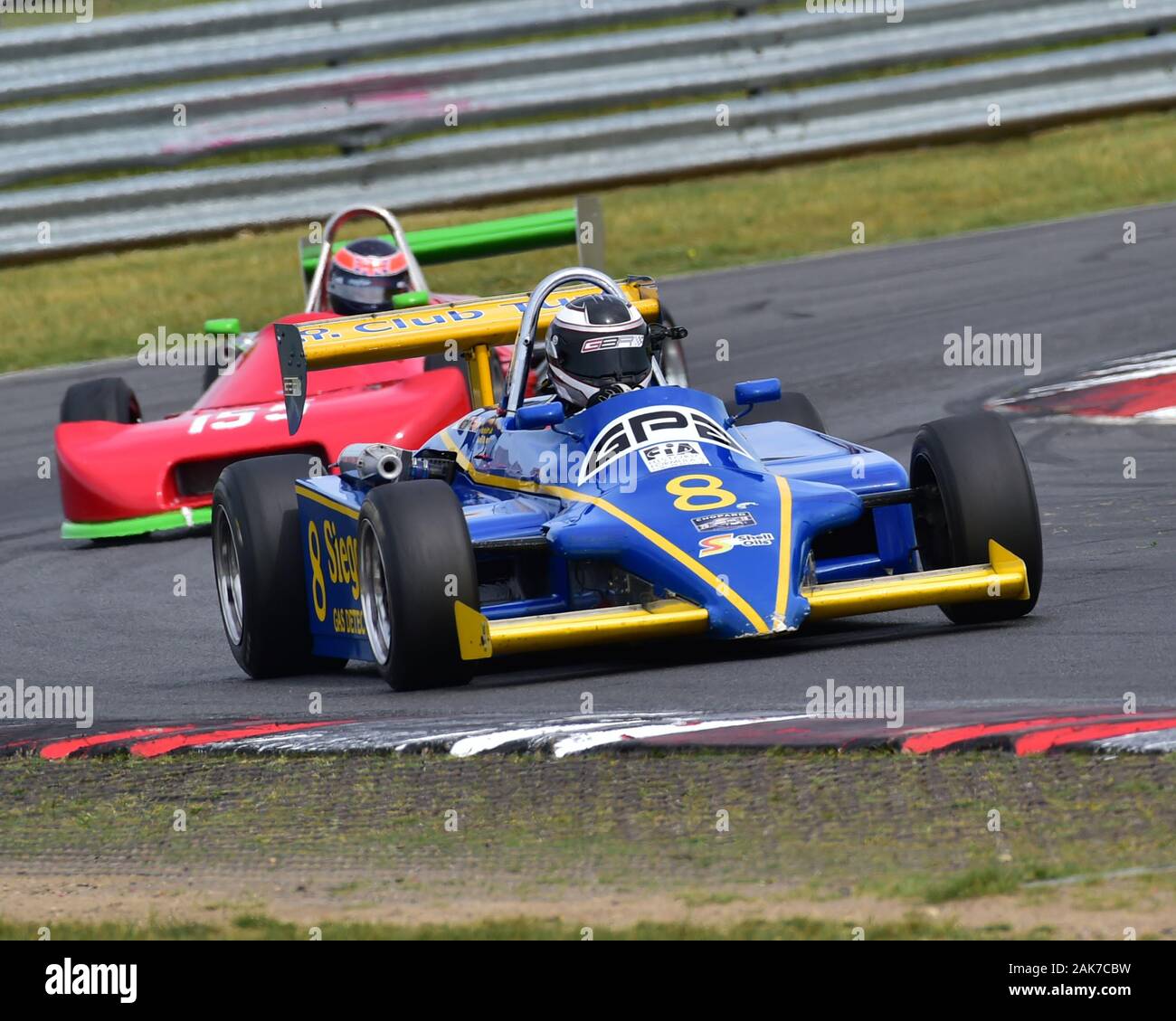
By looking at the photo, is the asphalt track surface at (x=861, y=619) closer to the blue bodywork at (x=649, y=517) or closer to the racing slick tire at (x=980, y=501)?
the racing slick tire at (x=980, y=501)

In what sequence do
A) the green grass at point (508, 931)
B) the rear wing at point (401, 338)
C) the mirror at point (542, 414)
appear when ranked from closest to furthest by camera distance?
the green grass at point (508, 931) < the mirror at point (542, 414) < the rear wing at point (401, 338)

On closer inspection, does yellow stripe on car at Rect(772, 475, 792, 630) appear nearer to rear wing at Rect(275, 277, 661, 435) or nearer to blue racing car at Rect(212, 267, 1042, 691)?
blue racing car at Rect(212, 267, 1042, 691)

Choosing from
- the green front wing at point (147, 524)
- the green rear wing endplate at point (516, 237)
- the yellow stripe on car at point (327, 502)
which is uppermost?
the green rear wing endplate at point (516, 237)

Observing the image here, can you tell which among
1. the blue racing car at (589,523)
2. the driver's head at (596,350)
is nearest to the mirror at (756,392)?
the blue racing car at (589,523)

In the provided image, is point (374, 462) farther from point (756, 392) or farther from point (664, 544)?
point (664, 544)

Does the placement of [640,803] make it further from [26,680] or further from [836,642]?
[26,680]

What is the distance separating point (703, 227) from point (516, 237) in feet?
19.1

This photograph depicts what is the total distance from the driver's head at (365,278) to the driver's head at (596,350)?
5.17 metres

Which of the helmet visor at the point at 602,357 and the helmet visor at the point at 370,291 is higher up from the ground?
the helmet visor at the point at 370,291

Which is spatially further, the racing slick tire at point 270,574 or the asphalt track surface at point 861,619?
the racing slick tire at point 270,574

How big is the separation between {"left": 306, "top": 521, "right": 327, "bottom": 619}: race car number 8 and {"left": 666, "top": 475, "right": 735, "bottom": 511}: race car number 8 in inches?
64.0

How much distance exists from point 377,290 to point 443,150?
226 inches

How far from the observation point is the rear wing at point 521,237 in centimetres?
1307

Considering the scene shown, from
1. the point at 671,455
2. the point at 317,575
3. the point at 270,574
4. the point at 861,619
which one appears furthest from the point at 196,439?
the point at 671,455
